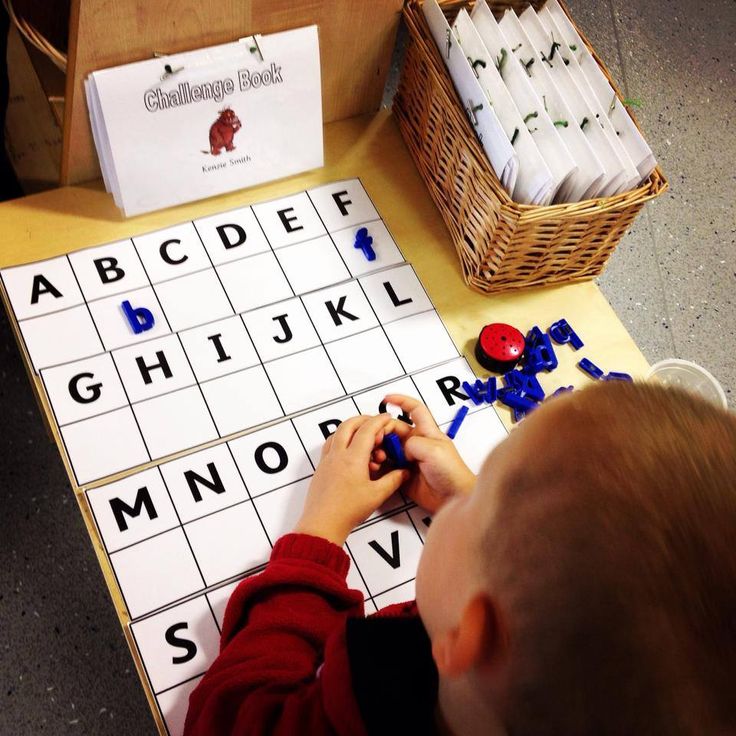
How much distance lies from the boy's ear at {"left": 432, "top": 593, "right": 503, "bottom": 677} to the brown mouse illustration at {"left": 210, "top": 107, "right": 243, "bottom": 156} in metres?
0.72

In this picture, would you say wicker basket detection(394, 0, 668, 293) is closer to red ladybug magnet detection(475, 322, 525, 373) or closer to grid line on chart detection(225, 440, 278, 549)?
red ladybug magnet detection(475, 322, 525, 373)

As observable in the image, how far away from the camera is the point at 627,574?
488 mm

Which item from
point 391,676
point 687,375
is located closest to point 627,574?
point 391,676

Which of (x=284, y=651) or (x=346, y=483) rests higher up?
(x=346, y=483)

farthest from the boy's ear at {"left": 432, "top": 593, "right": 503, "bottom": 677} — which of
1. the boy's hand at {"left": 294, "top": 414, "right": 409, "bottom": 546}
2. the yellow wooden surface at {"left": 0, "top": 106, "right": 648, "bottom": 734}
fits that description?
the yellow wooden surface at {"left": 0, "top": 106, "right": 648, "bottom": 734}

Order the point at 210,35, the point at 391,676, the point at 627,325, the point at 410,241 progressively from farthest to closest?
the point at 627,325, the point at 410,241, the point at 210,35, the point at 391,676

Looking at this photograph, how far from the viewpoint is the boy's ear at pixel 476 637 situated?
0.55m

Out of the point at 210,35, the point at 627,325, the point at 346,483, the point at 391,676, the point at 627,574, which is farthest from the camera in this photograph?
the point at 627,325

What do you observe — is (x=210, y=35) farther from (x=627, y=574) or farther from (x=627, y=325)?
(x=627, y=325)

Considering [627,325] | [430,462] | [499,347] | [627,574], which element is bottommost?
[627,574]

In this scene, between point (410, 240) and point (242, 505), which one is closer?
point (242, 505)

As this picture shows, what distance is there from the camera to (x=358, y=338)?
3.44 ft

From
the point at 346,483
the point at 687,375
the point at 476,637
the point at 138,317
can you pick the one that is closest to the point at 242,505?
the point at 346,483

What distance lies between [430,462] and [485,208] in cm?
32
